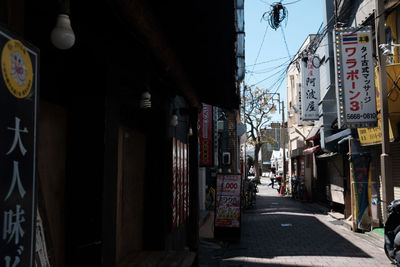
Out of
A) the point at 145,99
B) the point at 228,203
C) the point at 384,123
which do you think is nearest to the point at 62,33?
the point at 145,99

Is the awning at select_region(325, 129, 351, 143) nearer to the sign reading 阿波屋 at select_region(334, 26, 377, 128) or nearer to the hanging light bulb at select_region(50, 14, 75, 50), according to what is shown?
the sign reading 阿波屋 at select_region(334, 26, 377, 128)

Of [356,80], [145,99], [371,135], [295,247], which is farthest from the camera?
[371,135]

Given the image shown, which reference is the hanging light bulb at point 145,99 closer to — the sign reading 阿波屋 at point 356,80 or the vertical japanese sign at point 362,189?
the sign reading 阿波屋 at point 356,80

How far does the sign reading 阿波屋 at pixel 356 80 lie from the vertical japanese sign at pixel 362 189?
1.73 meters

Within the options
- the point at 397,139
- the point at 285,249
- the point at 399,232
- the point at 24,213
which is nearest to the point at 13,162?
the point at 24,213

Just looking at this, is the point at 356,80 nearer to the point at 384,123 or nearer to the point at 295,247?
the point at 384,123

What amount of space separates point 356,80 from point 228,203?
4926 mm

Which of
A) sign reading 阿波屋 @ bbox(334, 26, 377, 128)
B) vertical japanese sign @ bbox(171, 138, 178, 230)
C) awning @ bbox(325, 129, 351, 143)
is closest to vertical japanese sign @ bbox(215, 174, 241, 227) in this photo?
sign reading 阿波屋 @ bbox(334, 26, 377, 128)

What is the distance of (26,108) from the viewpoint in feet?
5.64

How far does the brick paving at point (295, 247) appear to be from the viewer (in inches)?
330

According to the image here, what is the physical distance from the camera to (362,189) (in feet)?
38.9

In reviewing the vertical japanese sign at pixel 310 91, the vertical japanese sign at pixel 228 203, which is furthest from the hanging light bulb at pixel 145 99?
the vertical japanese sign at pixel 310 91

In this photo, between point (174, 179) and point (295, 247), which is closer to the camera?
point (174, 179)

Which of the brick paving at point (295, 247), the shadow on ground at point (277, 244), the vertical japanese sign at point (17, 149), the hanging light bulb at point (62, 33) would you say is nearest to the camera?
the vertical japanese sign at point (17, 149)
